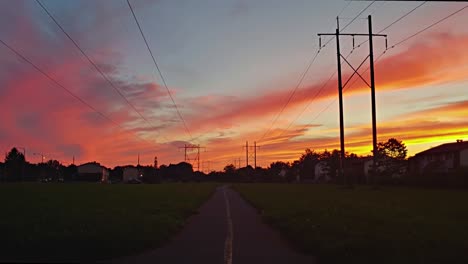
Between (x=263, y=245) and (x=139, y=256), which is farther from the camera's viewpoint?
(x=263, y=245)

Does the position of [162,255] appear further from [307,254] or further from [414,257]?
[414,257]

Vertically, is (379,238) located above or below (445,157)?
below

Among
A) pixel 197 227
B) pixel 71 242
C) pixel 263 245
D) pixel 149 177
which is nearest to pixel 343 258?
pixel 263 245

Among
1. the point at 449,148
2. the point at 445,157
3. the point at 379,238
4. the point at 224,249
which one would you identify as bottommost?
the point at 224,249

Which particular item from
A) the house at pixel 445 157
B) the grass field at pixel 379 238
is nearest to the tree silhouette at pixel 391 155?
the house at pixel 445 157

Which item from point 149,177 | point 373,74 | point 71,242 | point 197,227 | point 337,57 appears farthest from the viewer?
point 149,177

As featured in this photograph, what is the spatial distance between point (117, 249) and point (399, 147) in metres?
127

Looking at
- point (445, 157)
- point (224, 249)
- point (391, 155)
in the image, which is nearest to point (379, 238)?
point (224, 249)

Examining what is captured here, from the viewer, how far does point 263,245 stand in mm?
17016

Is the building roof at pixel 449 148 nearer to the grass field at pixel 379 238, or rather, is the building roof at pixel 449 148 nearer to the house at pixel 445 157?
the house at pixel 445 157

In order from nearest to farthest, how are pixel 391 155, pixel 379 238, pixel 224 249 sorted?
pixel 224 249, pixel 379 238, pixel 391 155

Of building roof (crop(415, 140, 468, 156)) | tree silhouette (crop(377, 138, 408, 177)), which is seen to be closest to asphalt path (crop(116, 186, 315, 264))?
building roof (crop(415, 140, 468, 156))

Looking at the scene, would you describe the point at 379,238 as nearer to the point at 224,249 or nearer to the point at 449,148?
the point at 224,249

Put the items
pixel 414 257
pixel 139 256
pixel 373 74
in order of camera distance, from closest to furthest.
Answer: pixel 414 257 < pixel 139 256 < pixel 373 74
